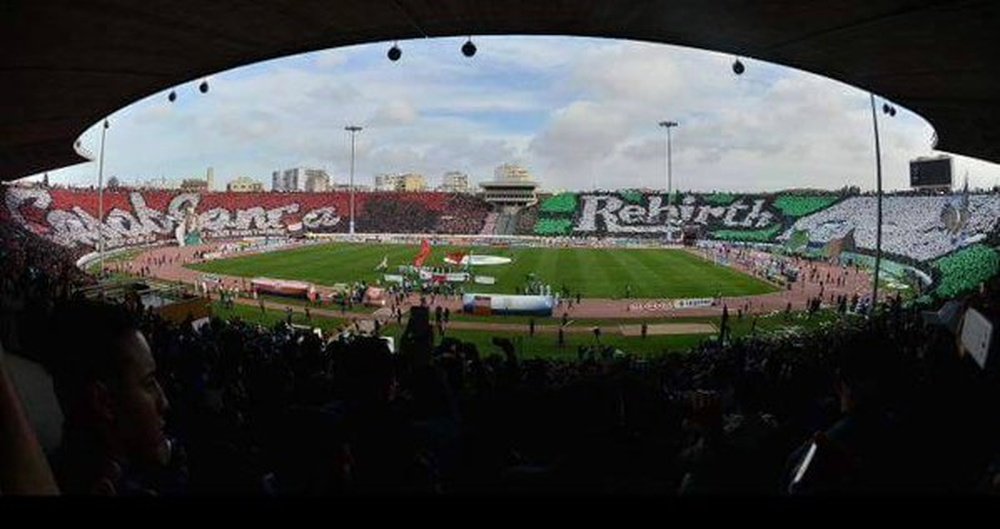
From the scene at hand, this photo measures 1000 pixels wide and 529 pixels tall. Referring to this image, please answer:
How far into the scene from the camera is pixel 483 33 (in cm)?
1273

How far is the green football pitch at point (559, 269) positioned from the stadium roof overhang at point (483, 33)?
3048cm

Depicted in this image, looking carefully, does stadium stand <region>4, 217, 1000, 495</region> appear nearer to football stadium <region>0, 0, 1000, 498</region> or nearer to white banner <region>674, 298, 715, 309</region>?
football stadium <region>0, 0, 1000, 498</region>

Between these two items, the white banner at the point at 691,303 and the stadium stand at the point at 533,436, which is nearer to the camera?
the stadium stand at the point at 533,436

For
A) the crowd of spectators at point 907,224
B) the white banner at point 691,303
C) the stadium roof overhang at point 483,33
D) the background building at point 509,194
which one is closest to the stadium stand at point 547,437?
the stadium roof overhang at point 483,33

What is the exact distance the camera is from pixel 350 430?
3727 mm

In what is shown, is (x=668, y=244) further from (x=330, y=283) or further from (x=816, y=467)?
(x=816, y=467)

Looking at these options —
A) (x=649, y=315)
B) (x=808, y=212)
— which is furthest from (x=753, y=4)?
(x=808, y=212)

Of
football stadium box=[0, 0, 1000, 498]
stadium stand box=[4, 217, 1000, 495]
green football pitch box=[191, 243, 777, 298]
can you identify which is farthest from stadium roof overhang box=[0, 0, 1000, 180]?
green football pitch box=[191, 243, 777, 298]

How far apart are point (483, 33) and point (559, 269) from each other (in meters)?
44.5

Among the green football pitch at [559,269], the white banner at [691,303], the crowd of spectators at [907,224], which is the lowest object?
the white banner at [691,303]

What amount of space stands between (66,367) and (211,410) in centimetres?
352

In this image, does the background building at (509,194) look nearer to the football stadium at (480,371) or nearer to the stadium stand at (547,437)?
the football stadium at (480,371)

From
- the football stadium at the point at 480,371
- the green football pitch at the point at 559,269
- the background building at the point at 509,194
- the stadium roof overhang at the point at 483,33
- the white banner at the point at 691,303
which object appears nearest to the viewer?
the football stadium at the point at 480,371

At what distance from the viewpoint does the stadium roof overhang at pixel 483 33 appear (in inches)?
390
